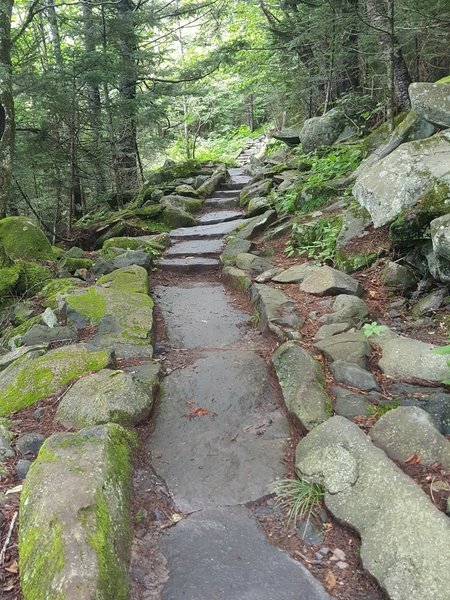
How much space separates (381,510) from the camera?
2467 millimetres

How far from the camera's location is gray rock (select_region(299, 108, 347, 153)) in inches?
462

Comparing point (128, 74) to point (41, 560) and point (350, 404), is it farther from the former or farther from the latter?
point (41, 560)

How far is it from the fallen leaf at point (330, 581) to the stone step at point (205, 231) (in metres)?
7.44

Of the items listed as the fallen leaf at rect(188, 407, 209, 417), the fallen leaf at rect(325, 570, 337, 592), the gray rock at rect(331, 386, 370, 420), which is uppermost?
the gray rock at rect(331, 386, 370, 420)

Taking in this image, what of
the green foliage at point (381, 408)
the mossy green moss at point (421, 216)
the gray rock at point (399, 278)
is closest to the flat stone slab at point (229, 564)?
the green foliage at point (381, 408)

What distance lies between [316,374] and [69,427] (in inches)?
78.6

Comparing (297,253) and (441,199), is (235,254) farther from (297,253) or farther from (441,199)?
(441,199)

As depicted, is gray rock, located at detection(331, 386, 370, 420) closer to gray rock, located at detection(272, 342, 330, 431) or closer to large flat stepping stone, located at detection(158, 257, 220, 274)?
gray rock, located at detection(272, 342, 330, 431)

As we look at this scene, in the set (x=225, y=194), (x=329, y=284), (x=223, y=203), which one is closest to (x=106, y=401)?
(x=329, y=284)

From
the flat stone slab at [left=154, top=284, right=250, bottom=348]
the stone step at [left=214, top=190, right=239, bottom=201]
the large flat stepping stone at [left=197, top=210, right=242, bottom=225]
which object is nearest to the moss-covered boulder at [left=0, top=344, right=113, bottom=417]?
the flat stone slab at [left=154, top=284, right=250, bottom=348]

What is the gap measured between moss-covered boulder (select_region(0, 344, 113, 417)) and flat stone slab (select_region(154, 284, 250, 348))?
1.26 metres

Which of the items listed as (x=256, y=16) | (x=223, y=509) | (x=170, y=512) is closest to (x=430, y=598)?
(x=223, y=509)

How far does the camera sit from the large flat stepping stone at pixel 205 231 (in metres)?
9.37

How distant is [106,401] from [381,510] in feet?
6.86
